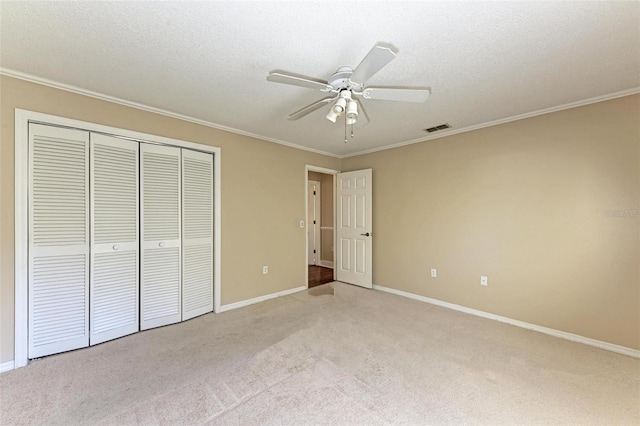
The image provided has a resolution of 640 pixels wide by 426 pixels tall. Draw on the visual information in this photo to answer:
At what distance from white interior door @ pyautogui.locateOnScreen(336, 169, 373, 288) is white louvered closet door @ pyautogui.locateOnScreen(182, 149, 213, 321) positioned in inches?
93.7

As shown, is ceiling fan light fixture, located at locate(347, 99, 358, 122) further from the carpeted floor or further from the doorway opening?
the doorway opening

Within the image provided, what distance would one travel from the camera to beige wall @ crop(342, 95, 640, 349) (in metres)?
2.43

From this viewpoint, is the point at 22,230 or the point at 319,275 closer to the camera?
the point at 22,230

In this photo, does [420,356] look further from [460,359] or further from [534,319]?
[534,319]

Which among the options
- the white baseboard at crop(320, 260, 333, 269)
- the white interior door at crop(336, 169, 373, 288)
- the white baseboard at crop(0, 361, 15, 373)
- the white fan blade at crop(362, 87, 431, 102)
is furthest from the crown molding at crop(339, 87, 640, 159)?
the white baseboard at crop(0, 361, 15, 373)

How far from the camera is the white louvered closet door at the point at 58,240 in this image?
7.20ft

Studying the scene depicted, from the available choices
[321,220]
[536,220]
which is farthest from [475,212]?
[321,220]

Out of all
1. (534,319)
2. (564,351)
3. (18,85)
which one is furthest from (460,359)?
(18,85)

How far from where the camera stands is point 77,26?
5.13 ft

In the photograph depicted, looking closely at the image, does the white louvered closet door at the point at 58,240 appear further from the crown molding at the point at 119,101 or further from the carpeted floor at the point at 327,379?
the crown molding at the point at 119,101

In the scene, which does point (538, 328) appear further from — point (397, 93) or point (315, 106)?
point (315, 106)

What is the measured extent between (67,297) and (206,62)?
2.39 m

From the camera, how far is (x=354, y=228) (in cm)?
466

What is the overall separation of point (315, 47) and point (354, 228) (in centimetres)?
331
